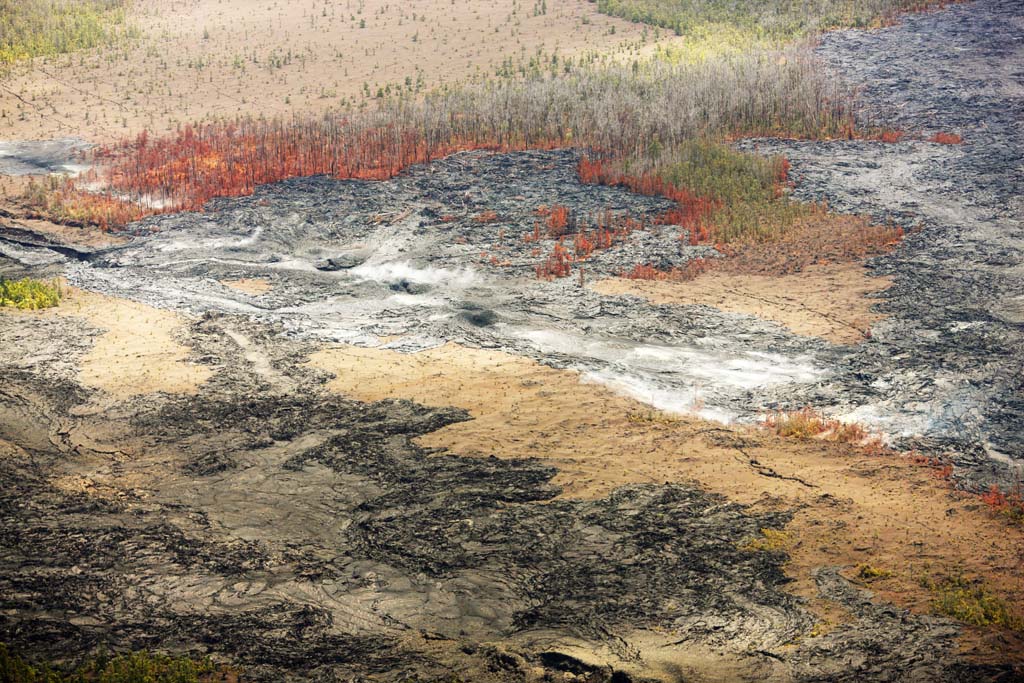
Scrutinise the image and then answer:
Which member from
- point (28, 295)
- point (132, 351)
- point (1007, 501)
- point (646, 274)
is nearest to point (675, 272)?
point (646, 274)

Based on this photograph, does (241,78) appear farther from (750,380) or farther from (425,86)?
(750,380)

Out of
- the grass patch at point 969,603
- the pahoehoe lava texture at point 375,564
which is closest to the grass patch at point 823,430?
the pahoehoe lava texture at point 375,564

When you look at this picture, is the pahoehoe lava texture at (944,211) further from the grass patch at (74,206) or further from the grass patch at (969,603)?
the grass patch at (74,206)

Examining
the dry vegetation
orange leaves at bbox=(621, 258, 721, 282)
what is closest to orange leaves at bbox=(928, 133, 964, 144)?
the dry vegetation

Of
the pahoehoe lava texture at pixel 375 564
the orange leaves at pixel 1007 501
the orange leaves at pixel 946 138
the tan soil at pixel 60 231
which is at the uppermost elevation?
the orange leaves at pixel 946 138

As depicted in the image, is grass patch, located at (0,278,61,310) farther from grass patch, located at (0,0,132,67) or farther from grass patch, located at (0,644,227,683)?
grass patch, located at (0,0,132,67)

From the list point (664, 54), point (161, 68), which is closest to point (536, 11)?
point (664, 54)

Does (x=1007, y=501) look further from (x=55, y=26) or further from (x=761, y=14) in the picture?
(x=55, y=26)

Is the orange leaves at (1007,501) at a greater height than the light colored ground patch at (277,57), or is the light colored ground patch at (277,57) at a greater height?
the light colored ground patch at (277,57)
